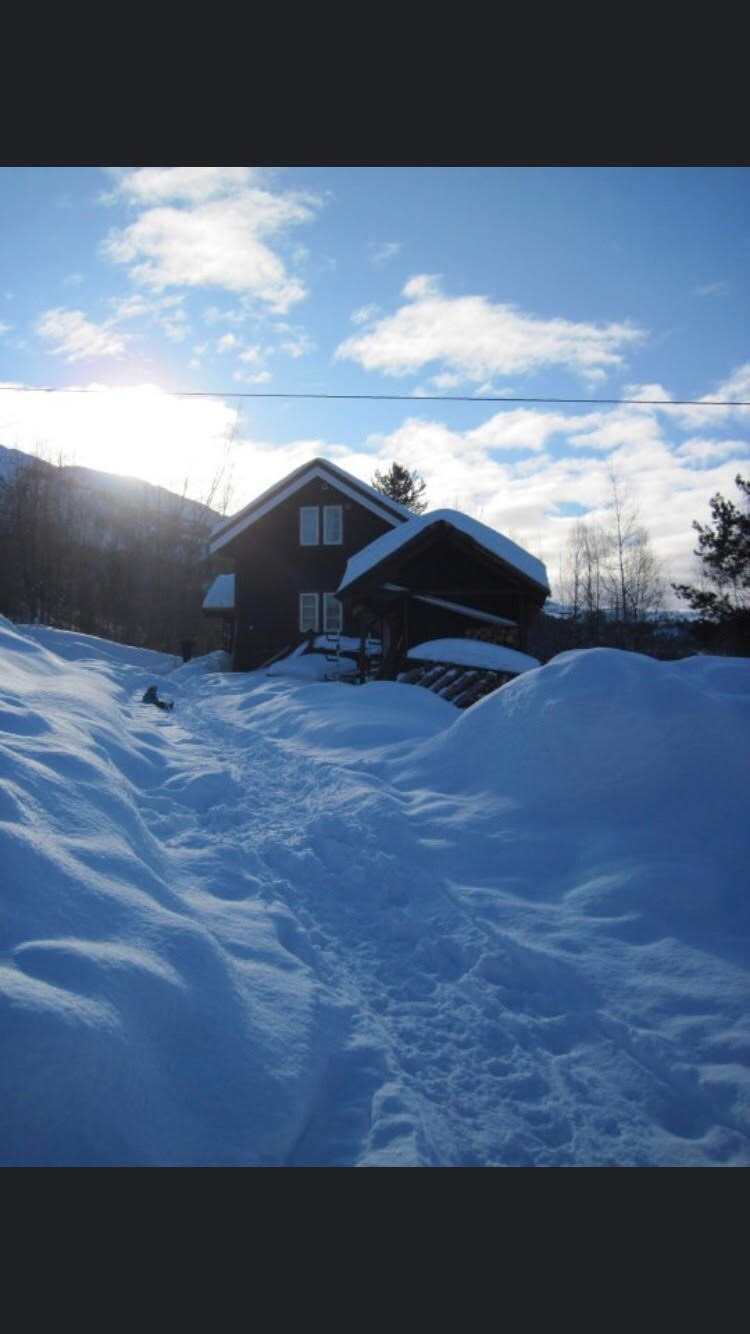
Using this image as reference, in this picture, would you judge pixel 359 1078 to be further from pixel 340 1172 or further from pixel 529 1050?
pixel 529 1050

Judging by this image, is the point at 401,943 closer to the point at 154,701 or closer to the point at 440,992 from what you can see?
the point at 440,992

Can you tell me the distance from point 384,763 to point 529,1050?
4705mm

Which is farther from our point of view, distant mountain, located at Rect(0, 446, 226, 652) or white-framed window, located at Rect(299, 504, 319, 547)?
distant mountain, located at Rect(0, 446, 226, 652)

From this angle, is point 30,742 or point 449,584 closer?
point 30,742

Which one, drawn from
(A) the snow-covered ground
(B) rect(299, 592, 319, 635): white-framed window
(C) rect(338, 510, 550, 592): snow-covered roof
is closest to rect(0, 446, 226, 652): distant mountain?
(B) rect(299, 592, 319, 635): white-framed window

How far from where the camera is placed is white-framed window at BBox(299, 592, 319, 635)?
23625mm

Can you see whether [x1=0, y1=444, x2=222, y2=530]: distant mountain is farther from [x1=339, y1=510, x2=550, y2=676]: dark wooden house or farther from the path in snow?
the path in snow

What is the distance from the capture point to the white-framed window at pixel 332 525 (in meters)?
23.3

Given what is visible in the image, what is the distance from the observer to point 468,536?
13453mm

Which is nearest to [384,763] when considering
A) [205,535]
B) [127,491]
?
[205,535]

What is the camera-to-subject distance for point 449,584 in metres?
14.6

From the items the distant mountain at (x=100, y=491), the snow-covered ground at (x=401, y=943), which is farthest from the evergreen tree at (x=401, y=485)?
the snow-covered ground at (x=401, y=943)

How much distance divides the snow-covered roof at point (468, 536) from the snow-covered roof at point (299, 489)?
27.4 feet

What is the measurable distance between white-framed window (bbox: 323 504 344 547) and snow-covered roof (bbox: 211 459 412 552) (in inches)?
29.9
